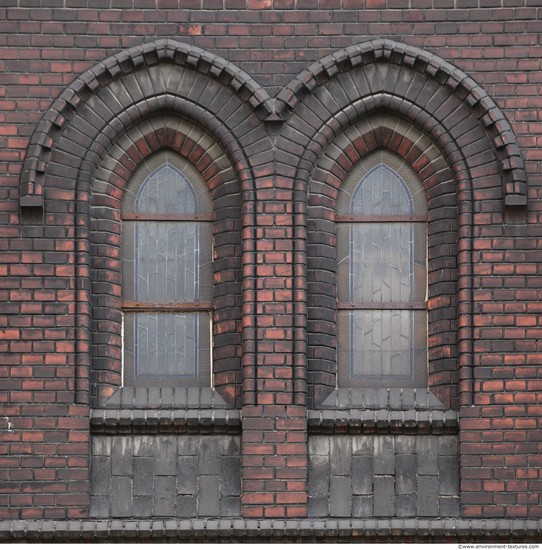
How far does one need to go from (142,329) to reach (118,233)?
2.58 feet

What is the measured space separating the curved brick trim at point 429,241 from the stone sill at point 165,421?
2.46ft

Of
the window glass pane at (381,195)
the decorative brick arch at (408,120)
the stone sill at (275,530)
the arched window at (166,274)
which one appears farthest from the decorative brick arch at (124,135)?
the stone sill at (275,530)

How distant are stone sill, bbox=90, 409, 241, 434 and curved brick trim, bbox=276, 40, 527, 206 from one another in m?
2.39

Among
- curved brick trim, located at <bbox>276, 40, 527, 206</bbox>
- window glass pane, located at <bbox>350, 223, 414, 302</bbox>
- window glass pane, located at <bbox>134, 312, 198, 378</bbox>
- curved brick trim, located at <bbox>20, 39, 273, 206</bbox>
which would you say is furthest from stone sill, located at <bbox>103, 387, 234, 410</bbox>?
curved brick trim, located at <bbox>276, 40, 527, 206</bbox>

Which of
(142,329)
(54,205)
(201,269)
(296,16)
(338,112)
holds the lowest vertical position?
(142,329)

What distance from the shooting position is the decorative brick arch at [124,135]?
23.5 ft

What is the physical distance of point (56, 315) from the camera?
706 centimetres

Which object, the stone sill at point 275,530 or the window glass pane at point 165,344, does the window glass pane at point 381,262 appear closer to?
the window glass pane at point 165,344

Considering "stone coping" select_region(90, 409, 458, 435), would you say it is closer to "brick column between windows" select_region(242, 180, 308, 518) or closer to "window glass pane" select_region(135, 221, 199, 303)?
"brick column between windows" select_region(242, 180, 308, 518)

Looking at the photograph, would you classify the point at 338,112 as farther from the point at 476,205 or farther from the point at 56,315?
the point at 56,315

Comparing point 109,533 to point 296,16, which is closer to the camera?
point 109,533

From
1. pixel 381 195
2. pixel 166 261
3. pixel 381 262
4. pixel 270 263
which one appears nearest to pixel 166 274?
pixel 166 261

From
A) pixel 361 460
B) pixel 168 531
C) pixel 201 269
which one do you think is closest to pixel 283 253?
pixel 201 269

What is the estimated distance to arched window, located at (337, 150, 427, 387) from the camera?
734 cm
